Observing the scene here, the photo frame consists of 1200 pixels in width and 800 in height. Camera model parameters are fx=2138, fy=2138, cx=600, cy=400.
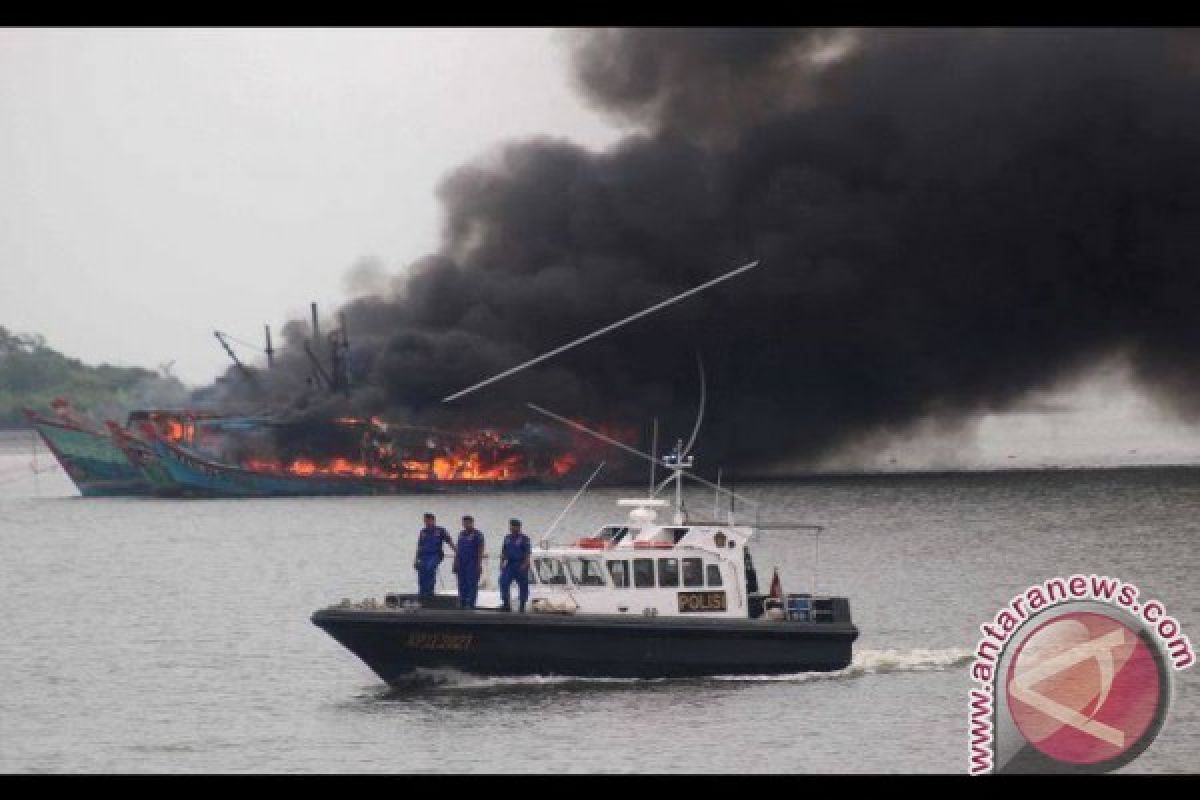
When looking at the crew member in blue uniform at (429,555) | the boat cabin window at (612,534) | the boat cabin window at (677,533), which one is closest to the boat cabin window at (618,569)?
the boat cabin window at (612,534)

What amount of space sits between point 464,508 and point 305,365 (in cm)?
5644

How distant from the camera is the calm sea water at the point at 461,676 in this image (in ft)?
122

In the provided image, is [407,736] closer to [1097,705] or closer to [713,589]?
[713,589]

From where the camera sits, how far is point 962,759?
36.5 meters

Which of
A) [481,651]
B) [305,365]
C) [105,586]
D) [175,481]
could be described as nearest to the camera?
[481,651]

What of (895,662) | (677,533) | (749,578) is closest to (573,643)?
(677,533)

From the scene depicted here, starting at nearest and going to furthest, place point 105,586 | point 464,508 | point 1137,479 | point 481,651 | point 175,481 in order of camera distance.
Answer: point 481,651, point 105,586, point 464,508, point 1137,479, point 175,481

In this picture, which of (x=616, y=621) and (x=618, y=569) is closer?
(x=616, y=621)

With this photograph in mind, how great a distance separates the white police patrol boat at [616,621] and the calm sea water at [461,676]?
521 mm

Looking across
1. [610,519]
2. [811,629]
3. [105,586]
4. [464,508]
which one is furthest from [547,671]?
[464,508]

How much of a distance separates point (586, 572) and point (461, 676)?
3.09 metres

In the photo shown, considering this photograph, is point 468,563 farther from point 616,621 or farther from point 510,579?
point 616,621

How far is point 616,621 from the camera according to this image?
40.2 metres

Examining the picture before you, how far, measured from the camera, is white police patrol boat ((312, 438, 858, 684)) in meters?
40.1
